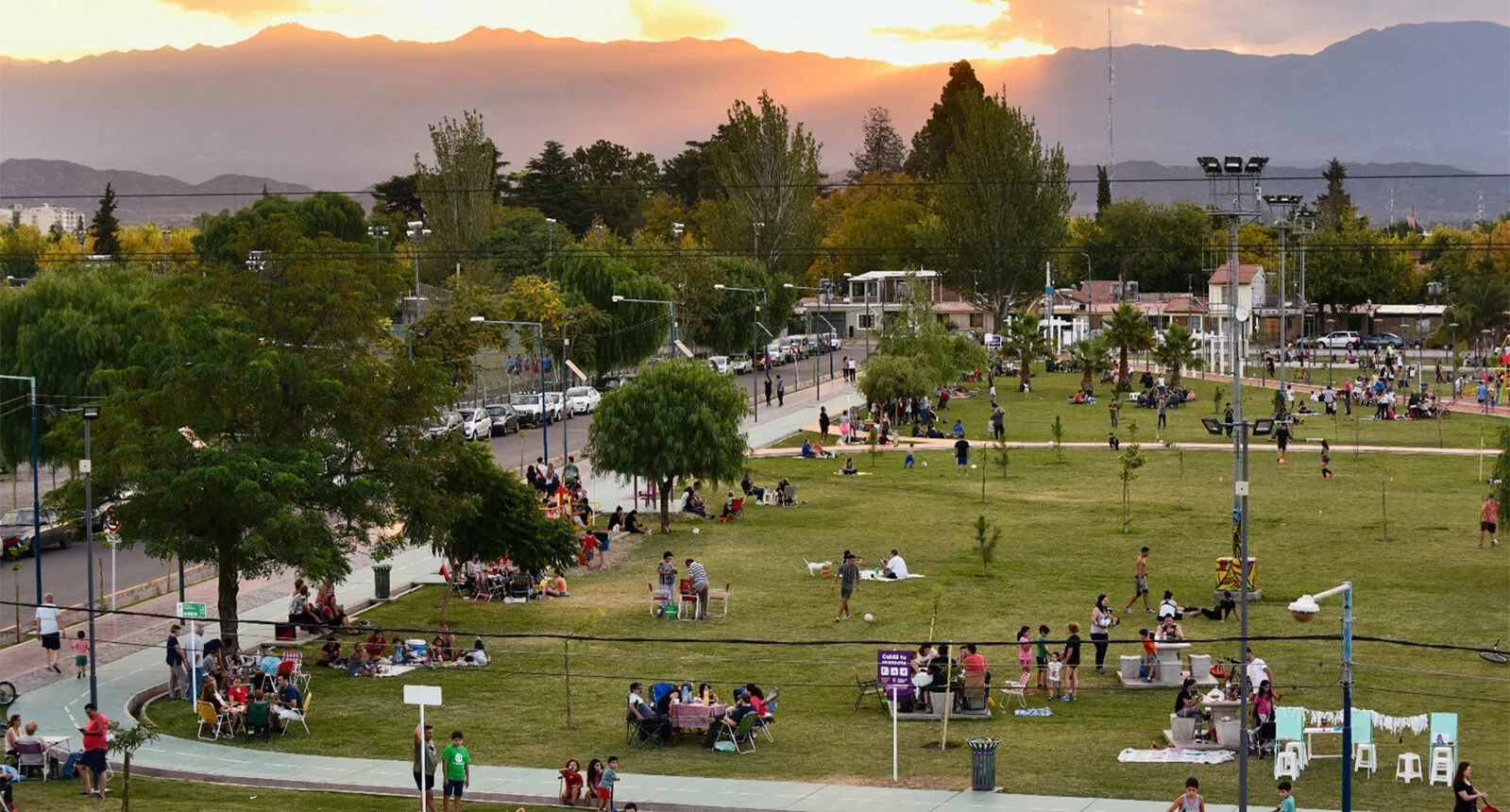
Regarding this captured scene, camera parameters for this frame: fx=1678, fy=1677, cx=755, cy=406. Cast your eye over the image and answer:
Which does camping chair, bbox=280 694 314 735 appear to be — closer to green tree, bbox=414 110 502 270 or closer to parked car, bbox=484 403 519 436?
parked car, bbox=484 403 519 436

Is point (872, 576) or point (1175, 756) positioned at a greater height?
point (872, 576)

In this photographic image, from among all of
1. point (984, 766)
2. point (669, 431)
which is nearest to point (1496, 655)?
point (984, 766)

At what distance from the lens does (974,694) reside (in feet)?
86.8

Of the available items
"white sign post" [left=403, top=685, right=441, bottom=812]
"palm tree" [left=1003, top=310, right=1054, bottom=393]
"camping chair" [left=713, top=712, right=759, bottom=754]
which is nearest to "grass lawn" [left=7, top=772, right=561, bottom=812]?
"white sign post" [left=403, top=685, right=441, bottom=812]

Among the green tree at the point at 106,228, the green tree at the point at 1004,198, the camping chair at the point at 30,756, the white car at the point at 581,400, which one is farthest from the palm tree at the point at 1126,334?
the green tree at the point at 106,228

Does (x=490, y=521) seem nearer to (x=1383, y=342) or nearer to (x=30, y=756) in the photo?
(x=30, y=756)

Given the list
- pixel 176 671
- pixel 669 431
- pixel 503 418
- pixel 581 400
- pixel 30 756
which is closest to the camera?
pixel 30 756

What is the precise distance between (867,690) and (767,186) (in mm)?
101125

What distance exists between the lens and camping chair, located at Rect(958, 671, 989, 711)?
86.7 feet

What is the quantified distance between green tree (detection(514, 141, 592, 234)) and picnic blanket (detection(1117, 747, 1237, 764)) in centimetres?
13536

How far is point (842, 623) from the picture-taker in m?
33.0

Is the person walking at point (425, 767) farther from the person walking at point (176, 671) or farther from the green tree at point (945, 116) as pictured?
the green tree at point (945, 116)

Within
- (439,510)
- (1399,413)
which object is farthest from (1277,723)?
(1399,413)

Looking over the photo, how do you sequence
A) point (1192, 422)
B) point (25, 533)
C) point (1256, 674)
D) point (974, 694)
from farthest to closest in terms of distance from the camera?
point (1192, 422) < point (25, 533) < point (974, 694) < point (1256, 674)
